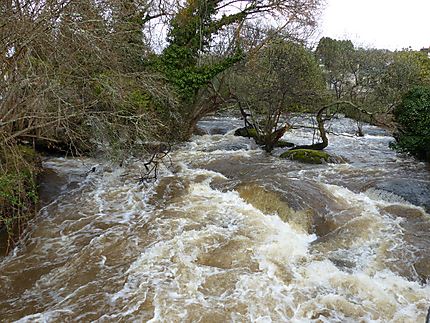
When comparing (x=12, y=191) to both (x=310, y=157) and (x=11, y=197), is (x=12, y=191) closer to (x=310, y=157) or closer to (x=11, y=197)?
(x=11, y=197)

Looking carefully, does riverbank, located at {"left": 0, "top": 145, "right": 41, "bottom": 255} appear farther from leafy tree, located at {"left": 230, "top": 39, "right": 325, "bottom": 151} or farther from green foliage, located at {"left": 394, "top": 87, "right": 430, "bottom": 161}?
green foliage, located at {"left": 394, "top": 87, "right": 430, "bottom": 161}

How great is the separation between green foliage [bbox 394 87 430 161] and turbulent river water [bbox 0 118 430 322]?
143cm

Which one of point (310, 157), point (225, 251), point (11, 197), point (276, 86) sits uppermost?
point (276, 86)

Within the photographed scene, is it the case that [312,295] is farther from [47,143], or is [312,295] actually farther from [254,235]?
[47,143]

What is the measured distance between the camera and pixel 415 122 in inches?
497

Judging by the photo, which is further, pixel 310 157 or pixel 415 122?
pixel 310 157

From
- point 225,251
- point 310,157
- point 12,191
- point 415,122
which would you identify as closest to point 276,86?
point 310,157

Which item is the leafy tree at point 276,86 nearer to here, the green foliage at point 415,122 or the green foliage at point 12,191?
the green foliage at point 415,122

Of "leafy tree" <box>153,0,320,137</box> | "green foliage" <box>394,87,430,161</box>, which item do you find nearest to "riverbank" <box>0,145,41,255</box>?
"leafy tree" <box>153,0,320,137</box>

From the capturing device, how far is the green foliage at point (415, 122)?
12170 mm

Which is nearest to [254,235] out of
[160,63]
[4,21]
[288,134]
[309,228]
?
[309,228]

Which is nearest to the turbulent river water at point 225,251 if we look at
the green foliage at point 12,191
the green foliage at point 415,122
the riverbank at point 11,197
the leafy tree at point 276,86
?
the riverbank at point 11,197

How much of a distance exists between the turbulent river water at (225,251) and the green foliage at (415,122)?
143cm

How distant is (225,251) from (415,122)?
379 inches
